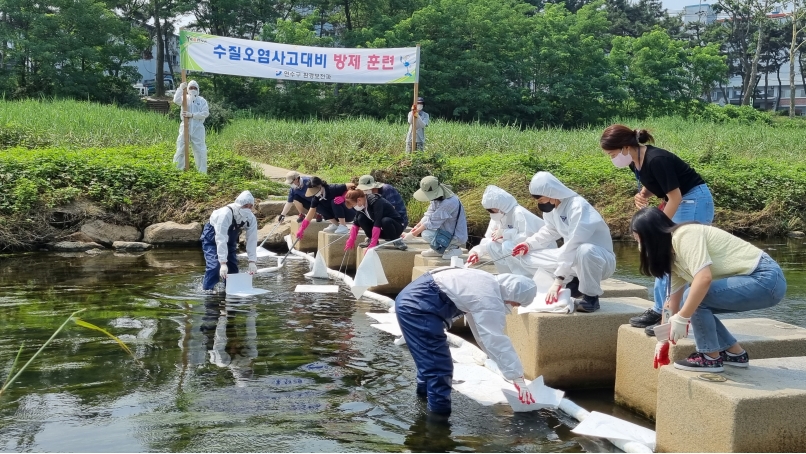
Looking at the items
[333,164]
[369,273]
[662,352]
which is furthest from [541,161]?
[662,352]

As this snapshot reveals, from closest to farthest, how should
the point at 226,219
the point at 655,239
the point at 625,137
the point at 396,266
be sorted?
the point at 655,239 < the point at 625,137 < the point at 226,219 < the point at 396,266

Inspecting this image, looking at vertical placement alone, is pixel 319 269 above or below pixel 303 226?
below

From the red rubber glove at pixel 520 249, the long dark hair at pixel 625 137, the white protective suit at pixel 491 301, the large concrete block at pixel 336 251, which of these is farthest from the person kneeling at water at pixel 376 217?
the long dark hair at pixel 625 137

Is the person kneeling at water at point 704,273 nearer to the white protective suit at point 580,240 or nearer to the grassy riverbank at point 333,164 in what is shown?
the white protective suit at point 580,240

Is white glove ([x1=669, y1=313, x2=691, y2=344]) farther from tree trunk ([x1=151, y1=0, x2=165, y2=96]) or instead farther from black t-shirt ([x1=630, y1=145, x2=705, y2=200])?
tree trunk ([x1=151, y1=0, x2=165, y2=96])

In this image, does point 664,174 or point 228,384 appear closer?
point 664,174

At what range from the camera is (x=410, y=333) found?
5289 millimetres

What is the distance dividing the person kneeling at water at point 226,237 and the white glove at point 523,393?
469 cm

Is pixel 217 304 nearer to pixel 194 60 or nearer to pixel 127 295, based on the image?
pixel 127 295

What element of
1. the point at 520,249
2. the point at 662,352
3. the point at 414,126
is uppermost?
the point at 414,126

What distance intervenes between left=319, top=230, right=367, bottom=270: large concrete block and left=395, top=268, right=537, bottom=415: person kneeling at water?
6.04 metres

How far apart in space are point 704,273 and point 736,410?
683 mm

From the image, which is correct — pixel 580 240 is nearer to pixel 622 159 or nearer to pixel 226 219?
pixel 622 159

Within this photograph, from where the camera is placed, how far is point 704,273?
4035 millimetres
